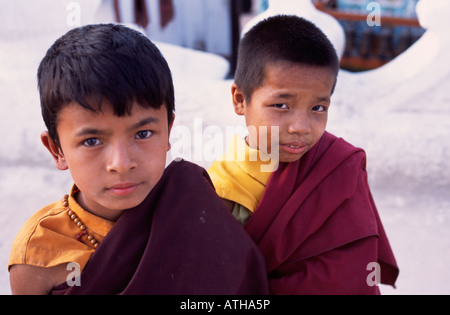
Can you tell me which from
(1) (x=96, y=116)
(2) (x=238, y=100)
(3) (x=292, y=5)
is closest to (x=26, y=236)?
(1) (x=96, y=116)

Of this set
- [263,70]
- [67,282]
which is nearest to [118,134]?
[67,282]

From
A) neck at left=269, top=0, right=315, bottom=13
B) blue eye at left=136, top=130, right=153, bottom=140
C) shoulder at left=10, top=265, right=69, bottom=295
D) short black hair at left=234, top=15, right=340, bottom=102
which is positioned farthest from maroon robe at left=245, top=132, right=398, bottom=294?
neck at left=269, top=0, right=315, bottom=13

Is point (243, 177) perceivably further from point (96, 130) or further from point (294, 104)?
point (96, 130)

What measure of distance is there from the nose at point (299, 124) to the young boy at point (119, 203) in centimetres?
26

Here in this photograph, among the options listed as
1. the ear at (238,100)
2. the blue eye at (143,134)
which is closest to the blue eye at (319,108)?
the ear at (238,100)

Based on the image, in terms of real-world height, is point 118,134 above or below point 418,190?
below

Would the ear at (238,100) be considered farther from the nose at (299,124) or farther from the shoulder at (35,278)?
the shoulder at (35,278)

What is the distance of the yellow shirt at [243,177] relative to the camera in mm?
1294

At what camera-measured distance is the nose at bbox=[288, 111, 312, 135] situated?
1.20 meters

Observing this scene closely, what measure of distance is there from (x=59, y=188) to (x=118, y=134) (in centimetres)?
166

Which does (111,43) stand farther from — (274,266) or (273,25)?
(274,266)

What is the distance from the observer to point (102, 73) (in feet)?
3.21

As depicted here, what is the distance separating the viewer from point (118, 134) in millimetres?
986

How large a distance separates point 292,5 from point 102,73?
5.09ft
